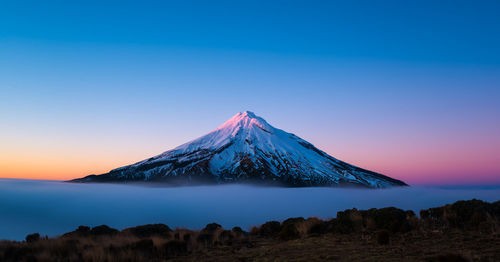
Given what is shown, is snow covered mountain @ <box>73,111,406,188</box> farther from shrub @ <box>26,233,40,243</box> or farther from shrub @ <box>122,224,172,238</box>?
shrub @ <box>26,233,40,243</box>

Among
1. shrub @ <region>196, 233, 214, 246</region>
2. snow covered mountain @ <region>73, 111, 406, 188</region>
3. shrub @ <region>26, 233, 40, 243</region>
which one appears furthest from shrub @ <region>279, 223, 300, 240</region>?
snow covered mountain @ <region>73, 111, 406, 188</region>

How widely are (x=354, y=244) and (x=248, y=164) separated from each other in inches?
5493

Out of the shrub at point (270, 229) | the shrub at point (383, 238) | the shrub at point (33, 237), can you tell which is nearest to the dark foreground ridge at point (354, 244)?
the shrub at point (383, 238)

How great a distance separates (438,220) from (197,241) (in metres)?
12.0

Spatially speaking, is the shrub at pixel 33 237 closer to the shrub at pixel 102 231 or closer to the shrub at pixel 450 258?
the shrub at pixel 102 231

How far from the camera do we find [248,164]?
151375 mm

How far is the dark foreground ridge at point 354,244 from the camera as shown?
1019cm

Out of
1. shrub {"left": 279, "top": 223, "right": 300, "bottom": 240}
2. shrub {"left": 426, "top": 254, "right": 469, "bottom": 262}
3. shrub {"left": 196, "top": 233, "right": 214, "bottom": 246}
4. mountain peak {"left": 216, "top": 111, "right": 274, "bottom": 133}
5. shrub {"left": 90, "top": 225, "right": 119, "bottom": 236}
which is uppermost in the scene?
mountain peak {"left": 216, "top": 111, "right": 274, "bottom": 133}

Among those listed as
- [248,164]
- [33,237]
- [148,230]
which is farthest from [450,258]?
[248,164]

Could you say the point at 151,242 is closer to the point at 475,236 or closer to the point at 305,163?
the point at 475,236

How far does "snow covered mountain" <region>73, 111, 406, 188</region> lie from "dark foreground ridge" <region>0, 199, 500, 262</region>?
114857 millimetres

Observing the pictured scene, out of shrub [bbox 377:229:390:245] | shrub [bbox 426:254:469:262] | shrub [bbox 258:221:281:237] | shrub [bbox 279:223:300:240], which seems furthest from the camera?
shrub [bbox 258:221:281:237]

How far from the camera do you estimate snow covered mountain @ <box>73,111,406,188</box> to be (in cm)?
13865

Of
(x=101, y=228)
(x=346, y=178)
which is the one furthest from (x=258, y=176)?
(x=101, y=228)
